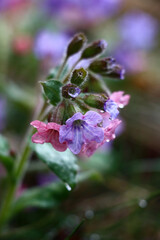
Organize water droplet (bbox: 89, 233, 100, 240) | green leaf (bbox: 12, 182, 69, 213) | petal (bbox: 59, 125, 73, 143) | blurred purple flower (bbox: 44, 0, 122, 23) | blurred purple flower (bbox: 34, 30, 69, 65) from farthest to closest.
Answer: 1. blurred purple flower (bbox: 44, 0, 122, 23)
2. blurred purple flower (bbox: 34, 30, 69, 65)
3. water droplet (bbox: 89, 233, 100, 240)
4. green leaf (bbox: 12, 182, 69, 213)
5. petal (bbox: 59, 125, 73, 143)

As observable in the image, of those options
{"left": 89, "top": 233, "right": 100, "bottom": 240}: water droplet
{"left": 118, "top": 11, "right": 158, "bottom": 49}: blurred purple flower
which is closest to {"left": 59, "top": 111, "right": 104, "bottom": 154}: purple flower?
{"left": 89, "top": 233, "right": 100, "bottom": 240}: water droplet

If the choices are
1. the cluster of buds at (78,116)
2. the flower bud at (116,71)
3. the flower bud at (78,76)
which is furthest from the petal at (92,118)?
the flower bud at (116,71)

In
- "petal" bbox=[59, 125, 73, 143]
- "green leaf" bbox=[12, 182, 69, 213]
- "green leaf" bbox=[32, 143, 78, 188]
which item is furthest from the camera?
"green leaf" bbox=[12, 182, 69, 213]

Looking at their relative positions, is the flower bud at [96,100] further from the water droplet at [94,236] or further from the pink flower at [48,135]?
the water droplet at [94,236]

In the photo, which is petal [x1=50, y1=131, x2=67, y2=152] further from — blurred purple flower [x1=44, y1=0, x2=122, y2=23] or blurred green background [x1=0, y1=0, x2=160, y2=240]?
blurred purple flower [x1=44, y1=0, x2=122, y2=23]

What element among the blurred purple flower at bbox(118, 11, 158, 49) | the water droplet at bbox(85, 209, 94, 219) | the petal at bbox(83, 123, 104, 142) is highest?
the petal at bbox(83, 123, 104, 142)

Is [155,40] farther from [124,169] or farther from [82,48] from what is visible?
[82,48]

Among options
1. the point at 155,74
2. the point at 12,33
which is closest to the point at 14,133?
the point at 12,33
